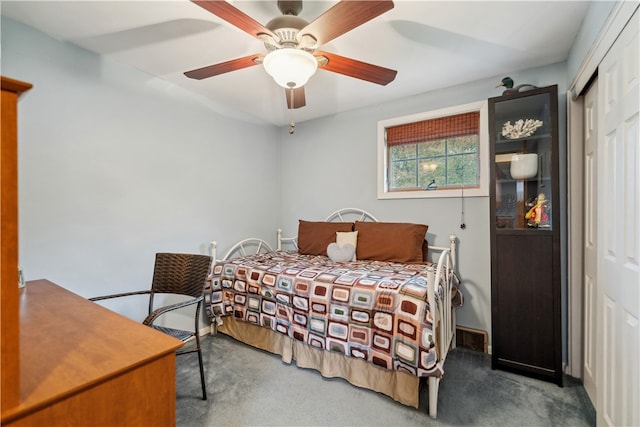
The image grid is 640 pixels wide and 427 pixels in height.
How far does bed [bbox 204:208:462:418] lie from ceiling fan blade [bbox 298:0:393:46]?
4.49 ft

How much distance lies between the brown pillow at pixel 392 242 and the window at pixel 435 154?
385 mm

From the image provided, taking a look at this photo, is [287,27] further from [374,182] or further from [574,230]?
[574,230]

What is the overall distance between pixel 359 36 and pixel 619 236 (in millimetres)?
1763

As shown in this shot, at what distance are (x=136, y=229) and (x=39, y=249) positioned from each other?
1.97 feet

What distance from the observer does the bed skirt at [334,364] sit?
1.79 meters

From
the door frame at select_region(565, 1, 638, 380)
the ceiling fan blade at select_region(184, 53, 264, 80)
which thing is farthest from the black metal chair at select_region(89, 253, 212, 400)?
the door frame at select_region(565, 1, 638, 380)

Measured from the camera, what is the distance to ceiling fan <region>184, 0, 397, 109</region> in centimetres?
121

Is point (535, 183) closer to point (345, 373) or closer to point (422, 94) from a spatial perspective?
point (422, 94)

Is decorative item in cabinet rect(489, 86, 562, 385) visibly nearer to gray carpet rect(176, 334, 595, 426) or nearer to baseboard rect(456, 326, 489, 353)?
gray carpet rect(176, 334, 595, 426)

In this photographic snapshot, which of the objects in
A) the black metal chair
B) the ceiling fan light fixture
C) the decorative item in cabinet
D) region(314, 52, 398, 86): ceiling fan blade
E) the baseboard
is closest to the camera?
the ceiling fan light fixture

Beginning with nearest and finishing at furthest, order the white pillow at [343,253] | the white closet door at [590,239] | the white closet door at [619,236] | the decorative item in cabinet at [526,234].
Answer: the white closet door at [619,236] → the white closet door at [590,239] → the decorative item in cabinet at [526,234] → the white pillow at [343,253]

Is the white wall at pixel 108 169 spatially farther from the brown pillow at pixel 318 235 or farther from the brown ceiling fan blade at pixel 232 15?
the brown ceiling fan blade at pixel 232 15

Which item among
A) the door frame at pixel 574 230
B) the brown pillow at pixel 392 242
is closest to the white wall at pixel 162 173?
the door frame at pixel 574 230

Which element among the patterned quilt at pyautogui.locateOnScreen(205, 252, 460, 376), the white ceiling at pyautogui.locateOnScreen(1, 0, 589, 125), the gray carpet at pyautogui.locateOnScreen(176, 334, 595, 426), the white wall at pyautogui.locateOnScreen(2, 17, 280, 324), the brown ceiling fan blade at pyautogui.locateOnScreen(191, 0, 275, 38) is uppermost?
the white ceiling at pyautogui.locateOnScreen(1, 0, 589, 125)
